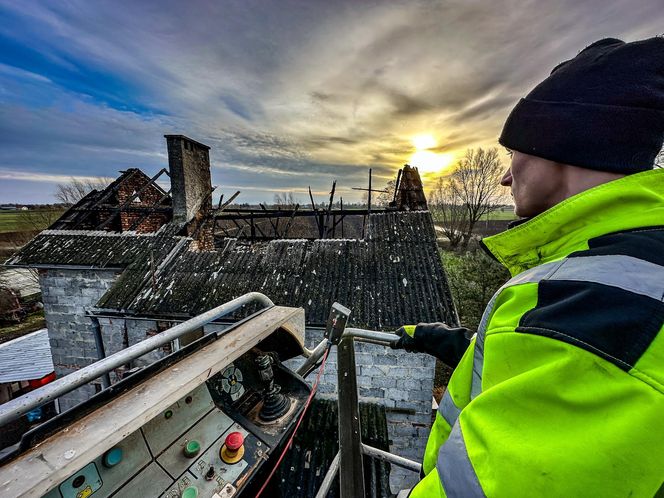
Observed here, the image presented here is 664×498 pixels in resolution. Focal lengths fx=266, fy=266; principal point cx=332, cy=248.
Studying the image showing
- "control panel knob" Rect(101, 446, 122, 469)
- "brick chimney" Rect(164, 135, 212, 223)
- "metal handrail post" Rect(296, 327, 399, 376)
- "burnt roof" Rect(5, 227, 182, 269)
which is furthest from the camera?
"brick chimney" Rect(164, 135, 212, 223)

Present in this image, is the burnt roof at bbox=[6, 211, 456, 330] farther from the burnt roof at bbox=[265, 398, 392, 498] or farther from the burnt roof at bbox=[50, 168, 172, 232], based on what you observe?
the burnt roof at bbox=[265, 398, 392, 498]

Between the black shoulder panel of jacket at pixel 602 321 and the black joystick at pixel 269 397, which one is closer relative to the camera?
the black shoulder panel of jacket at pixel 602 321

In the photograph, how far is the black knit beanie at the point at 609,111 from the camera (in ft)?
3.19

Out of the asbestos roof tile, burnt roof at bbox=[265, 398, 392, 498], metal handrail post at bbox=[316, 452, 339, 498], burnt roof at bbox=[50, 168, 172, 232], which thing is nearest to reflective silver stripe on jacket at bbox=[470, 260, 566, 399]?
metal handrail post at bbox=[316, 452, 339, 498]

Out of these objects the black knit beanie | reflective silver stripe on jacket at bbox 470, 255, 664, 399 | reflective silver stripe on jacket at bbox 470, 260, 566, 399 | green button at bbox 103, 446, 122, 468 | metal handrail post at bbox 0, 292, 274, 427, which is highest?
the black knit beanie

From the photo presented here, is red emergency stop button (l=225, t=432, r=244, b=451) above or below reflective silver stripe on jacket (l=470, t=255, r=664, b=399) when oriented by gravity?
below

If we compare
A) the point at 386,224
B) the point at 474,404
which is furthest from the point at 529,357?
the point at 386,224

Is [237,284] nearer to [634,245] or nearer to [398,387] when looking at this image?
[398,387]

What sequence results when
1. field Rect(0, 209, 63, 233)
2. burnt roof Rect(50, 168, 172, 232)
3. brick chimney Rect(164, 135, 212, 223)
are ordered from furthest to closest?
1. field Rect(0, 209, 63, 233)
2. burnt roof Rect(50, 168, 172, 232)
3. brick chimney Rect(164, 135, 212, 223)

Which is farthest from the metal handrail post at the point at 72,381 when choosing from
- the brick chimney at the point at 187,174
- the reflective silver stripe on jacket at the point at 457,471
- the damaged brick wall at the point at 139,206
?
the damaged brick wall at the point at 139,206

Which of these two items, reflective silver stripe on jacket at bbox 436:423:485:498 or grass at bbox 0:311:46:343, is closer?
reflective silver stripe on jacket at bbox 436:423:485:498

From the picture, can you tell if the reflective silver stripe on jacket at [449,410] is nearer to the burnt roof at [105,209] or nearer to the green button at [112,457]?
the green button at [112,457]

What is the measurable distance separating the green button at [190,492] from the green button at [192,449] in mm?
155

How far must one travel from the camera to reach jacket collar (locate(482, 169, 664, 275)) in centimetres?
83
